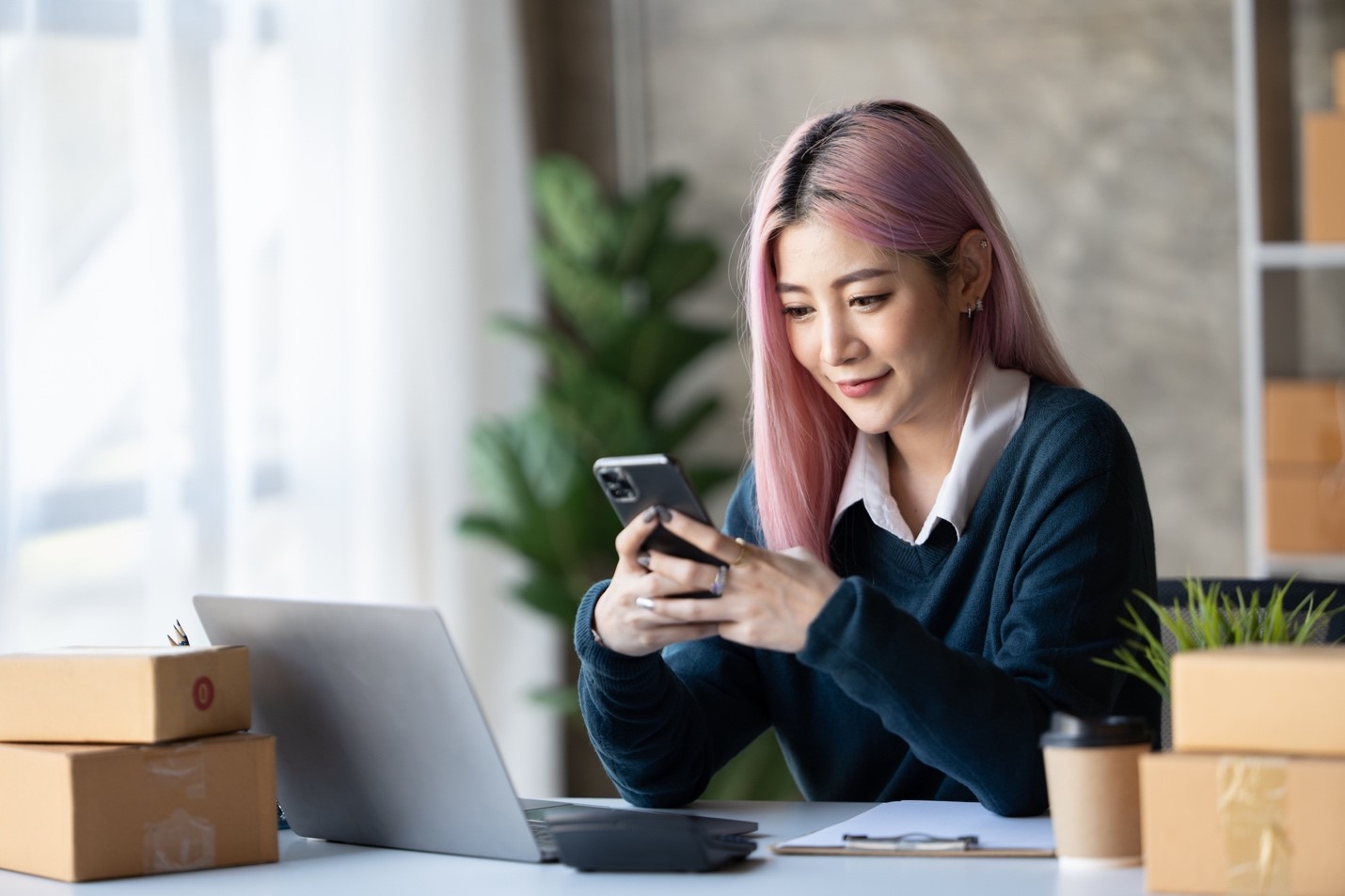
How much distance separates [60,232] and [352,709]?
4.65 feet

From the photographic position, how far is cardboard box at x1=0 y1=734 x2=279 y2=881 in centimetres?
131

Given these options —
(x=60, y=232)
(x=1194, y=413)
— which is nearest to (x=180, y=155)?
(x=60, y=232)

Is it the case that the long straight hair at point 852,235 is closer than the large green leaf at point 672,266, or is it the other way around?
the long straight hair at point 852,235

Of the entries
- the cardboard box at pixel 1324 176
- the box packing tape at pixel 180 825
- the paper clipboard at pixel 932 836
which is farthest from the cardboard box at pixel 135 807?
the cardboard box at pixel 1324 176

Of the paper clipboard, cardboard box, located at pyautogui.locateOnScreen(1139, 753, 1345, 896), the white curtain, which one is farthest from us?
the white curtain

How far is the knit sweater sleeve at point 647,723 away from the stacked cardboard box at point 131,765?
1.07 feet

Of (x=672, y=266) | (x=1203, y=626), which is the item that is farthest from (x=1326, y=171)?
(x=1203, y=626)

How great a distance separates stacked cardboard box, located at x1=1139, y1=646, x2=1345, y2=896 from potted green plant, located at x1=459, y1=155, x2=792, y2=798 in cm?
225

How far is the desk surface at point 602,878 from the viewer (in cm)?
119

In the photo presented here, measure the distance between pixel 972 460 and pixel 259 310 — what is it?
1653 millimetres

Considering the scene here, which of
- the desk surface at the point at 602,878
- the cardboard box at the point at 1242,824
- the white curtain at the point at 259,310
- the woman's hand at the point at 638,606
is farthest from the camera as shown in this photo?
the white curtain at the point at 259,310

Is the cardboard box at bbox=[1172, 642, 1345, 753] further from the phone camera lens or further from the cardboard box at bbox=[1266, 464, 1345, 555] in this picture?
the cardboard box at bbox=[1266, 464, 1345, 555]

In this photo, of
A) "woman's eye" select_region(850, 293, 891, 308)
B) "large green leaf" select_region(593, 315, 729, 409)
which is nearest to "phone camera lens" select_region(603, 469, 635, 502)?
"woman's eye" select_region(850, 293, 891, 308)

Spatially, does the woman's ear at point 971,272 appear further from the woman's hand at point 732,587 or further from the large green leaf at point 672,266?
the large green leaf at point 672,266
